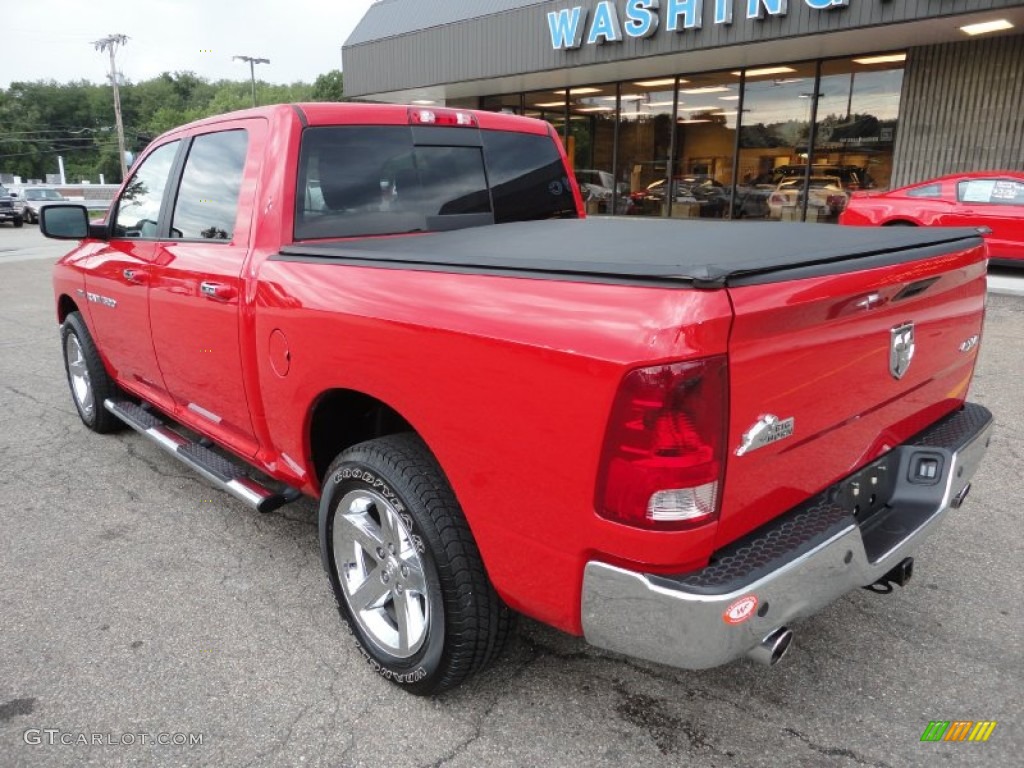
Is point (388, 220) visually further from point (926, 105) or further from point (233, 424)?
point (926, 105)

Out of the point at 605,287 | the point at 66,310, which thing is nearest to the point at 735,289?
the point at 605,287

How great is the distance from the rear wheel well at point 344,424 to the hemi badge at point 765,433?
128 centimetres

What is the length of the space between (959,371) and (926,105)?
1277 cm

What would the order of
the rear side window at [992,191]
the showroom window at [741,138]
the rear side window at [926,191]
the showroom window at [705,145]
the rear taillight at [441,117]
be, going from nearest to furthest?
the rear taillight at [441,117] < the rear side window at [992,191] < the rear side window at [926,191] < the showroom window at [741,138] < the showroom window at [705,145]

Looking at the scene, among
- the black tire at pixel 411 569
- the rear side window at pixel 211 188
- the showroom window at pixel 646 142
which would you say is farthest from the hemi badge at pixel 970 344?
the showroom window at pixel 646 142

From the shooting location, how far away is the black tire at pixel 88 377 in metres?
4.63

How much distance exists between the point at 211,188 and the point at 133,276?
796 mm

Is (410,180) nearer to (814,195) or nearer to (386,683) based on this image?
(386,683)

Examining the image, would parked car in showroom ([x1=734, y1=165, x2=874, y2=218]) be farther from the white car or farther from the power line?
the power line

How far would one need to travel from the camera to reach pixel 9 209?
28.2 metres

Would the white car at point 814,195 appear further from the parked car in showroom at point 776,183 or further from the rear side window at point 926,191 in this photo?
the rear side window at point 926,191

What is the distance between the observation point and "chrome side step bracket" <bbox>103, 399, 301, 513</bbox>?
3002 mm

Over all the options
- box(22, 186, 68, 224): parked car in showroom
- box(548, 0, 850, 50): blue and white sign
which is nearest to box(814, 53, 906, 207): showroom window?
box(548, 0, 850, 50): blue and white sign

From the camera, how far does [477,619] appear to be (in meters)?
2.17
